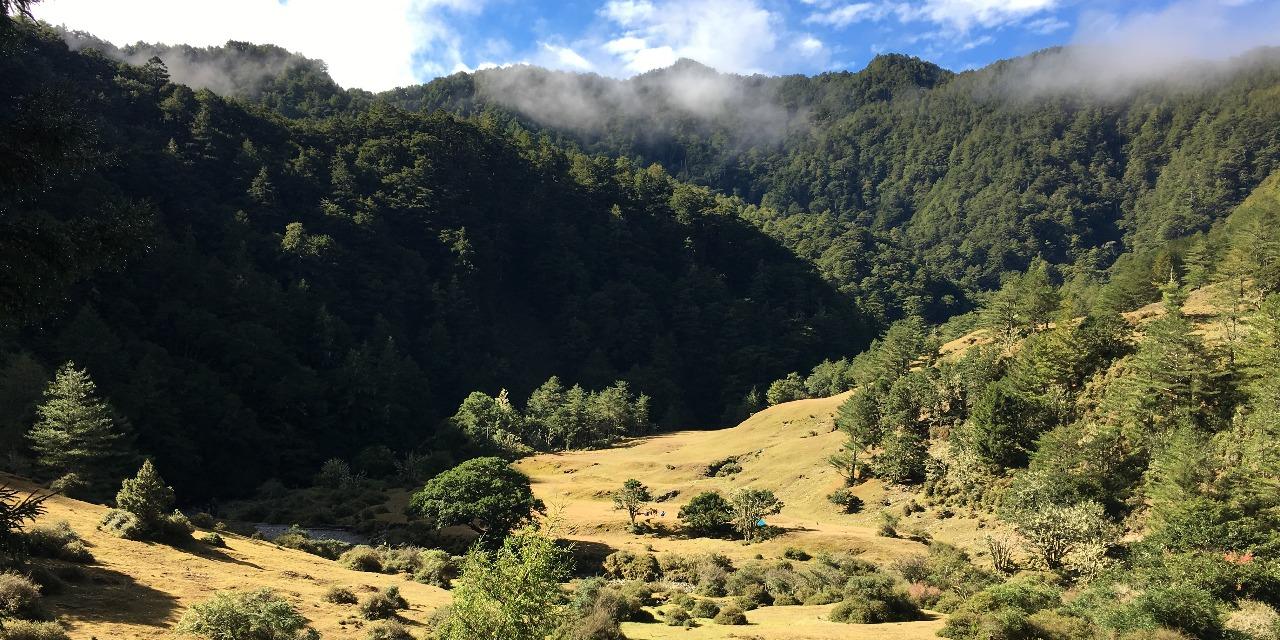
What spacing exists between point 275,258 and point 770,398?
277ft

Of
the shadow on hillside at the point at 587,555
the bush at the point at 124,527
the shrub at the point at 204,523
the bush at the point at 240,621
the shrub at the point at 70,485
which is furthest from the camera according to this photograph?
the shadow on hillside at the point at 587,555

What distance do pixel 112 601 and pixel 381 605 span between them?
850 cm

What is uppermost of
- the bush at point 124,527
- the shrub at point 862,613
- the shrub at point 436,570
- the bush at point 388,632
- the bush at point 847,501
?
Result: the bush at point 124,527

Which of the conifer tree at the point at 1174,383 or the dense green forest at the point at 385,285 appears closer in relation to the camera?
the conifer tree at the point at 1174,383

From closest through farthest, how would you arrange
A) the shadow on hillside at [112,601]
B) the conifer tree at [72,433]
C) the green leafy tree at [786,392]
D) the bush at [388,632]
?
the shadow on hillside at [112,601] → the bush at [388,632] → the conifer tree at [72,433] → the green leafy tree at [786,392]

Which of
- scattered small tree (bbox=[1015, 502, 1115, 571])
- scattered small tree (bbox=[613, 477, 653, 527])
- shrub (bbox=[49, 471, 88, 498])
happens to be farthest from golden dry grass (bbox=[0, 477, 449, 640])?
scattered small tree (bbox=[1015, 502, 1115, 571])

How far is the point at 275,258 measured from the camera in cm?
11206

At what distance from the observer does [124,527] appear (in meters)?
31.1

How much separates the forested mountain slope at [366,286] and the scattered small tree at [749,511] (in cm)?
3606

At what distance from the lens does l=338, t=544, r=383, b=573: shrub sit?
36531mm

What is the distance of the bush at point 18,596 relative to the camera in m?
19.2

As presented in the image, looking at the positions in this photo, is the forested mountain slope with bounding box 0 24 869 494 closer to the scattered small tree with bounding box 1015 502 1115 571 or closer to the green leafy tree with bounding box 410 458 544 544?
the green leafy tree with bounding box 410 458 544 544

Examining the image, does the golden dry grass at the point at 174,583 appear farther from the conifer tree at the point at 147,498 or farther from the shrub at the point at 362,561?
the conifer tree at the point at 147,498

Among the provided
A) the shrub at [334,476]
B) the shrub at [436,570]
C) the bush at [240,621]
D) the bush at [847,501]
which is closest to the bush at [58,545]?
the bush at [240,621]
